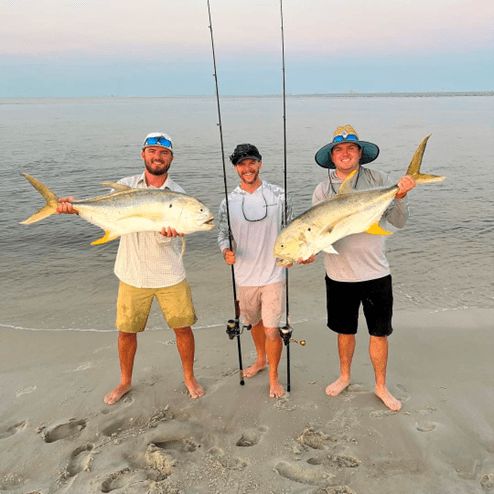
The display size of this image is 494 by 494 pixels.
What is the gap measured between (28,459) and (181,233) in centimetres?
210

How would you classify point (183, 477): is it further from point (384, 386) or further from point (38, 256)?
point (38, 256)

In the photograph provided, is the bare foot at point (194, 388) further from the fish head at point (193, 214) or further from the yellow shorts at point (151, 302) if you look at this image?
the fish head at point (193, 214)

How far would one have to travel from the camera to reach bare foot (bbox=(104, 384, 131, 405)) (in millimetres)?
3971

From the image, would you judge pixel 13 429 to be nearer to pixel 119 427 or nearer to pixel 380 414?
pixel 119 427

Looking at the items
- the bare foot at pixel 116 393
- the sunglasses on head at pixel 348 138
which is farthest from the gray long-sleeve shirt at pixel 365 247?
the bare foot at pixel 116 393

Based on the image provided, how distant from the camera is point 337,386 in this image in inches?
159

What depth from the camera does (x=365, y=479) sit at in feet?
9.83

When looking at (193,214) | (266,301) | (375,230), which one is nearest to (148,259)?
(193,214)

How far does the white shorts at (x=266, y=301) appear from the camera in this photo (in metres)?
3.87

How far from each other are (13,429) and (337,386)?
2.89 meters

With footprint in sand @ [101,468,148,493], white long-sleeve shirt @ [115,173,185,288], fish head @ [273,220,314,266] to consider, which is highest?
fish head @ [273,220,314,266]

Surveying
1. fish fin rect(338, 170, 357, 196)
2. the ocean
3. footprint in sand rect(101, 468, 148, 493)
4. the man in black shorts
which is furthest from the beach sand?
fish fin rect(338, 170, 357, 196)

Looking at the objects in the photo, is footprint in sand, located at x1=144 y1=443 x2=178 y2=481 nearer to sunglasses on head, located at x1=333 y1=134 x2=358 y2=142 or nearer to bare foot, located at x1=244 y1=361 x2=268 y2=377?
bare foot, located at x1=244 y1=361 x2=268 y2=377

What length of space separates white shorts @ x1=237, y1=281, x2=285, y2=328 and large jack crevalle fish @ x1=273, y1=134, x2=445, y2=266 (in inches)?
23.6
